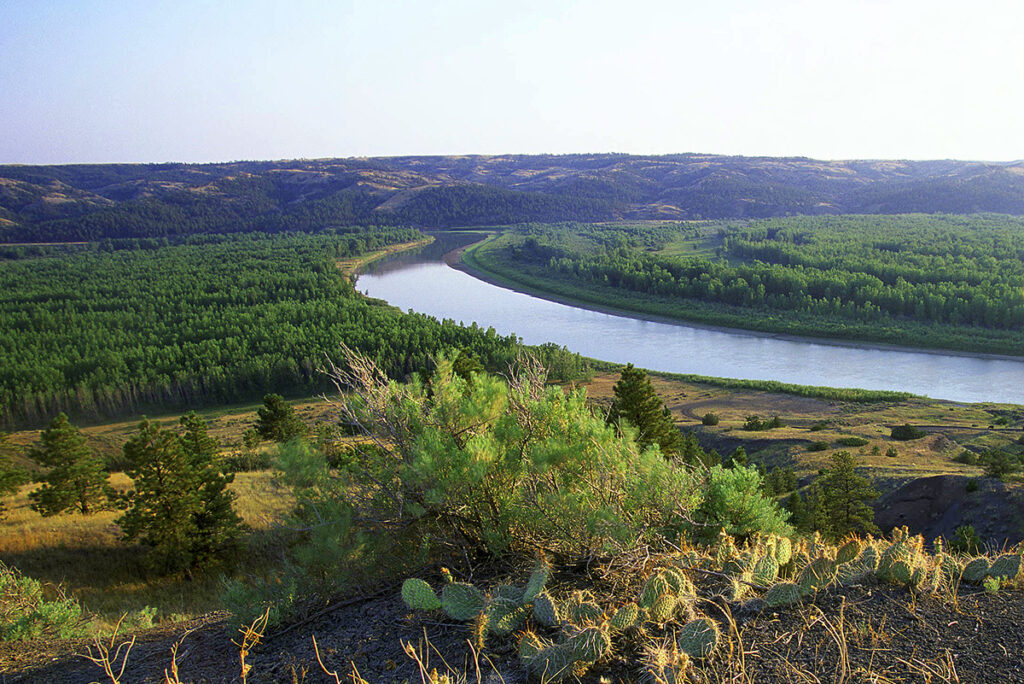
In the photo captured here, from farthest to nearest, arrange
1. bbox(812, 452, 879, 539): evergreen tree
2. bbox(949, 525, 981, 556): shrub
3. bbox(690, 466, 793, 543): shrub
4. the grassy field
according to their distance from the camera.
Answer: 1. bbox(812, 452, 879, 539): evergreen tree
2. the grassy field
3. bbox(949, 525, 981, 556): shrub
4. bbox(690, 466, 793, 543): shrub

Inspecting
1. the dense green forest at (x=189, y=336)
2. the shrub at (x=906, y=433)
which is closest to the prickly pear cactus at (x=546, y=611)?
the dense green forest at (x=189, y=336)

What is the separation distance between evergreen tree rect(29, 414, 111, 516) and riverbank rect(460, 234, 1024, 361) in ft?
160

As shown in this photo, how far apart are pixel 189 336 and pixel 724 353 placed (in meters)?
42.2

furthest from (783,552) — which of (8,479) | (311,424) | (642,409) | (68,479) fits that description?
(311,424)

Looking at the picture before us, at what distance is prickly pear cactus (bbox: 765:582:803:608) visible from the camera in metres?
5.60

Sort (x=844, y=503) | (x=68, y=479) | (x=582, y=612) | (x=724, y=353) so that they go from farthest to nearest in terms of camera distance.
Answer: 1. (x=724, y=353)
2. (x=68, y=479)
3. (x=844, y=503)
4. (x=582, y=612)

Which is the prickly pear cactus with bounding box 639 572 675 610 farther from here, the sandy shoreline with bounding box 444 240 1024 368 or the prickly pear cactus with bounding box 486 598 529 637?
the sandy shoreline with bounding box 444 240 1024 368

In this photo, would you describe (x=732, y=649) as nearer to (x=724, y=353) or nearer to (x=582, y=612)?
(x=582, y=612)

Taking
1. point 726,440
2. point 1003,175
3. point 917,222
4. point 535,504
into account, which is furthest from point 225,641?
point 1003,175

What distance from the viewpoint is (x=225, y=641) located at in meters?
6.25

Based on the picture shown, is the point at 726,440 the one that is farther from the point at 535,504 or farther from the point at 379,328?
the point at 379,328

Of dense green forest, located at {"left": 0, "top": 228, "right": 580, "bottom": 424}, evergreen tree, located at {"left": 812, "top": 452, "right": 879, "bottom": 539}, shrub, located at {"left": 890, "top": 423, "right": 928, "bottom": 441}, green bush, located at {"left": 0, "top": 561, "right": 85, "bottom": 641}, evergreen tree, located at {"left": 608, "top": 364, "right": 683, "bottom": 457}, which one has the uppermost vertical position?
green bush, located at {"left": 0, "top": 561, "right": 85, "bottom": 641}

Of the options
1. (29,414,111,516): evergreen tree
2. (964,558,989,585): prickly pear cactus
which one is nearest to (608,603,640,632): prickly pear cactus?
(964,558,989,585): prickly pear cactus

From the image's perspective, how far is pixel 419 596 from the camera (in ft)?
19.1
